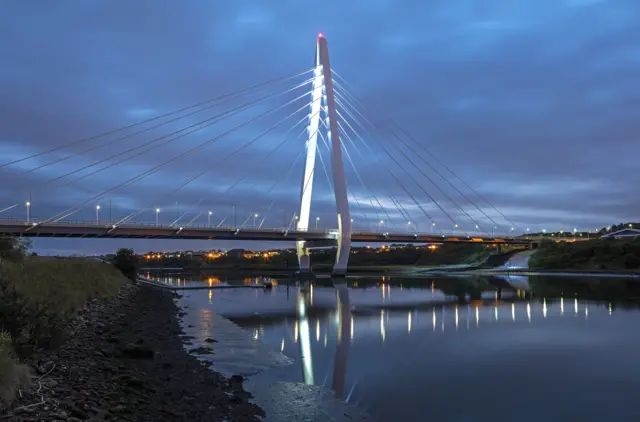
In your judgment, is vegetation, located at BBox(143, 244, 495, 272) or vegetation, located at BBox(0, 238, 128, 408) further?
vegetation, located at BBox(143, 244, 495, 272)

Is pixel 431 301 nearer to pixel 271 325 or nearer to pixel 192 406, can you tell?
pixel 271 325

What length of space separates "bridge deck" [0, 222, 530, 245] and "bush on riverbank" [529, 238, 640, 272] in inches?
316

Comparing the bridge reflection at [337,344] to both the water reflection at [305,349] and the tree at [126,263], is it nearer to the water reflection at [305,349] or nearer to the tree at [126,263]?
the water reflection at [305,349]

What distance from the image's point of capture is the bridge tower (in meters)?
62.9

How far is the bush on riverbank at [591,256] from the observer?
3019 inches

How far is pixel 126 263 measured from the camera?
57.1 meters

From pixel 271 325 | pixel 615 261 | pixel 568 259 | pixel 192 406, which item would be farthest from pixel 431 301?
pixel 568 259

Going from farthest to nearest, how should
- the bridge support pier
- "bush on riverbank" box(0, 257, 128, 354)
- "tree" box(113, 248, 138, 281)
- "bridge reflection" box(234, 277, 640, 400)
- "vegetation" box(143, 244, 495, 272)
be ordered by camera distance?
1. "vegetation" box(143, 244, 495, 272)
2. the bridge support pier
3. "tree" box(113, 248, 138, 281)
4. "bridge reflection" box(234, 277, 640, 400)
5. "bush on riverbank" box(0, 257, 128, 354)

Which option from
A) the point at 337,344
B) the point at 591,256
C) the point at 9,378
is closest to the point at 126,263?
the point at 337,344

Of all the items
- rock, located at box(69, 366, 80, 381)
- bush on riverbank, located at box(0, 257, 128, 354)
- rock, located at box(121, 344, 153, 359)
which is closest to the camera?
rock, located at box(69, 366, 80, 381)

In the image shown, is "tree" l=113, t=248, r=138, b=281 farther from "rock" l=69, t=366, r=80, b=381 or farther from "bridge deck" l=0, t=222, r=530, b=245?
"rock" l=69, t=366, r=80, b=381

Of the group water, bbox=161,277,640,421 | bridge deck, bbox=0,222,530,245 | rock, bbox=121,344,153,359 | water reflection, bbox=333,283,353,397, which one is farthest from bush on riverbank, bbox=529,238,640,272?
rock, bbox=121,344,153,359

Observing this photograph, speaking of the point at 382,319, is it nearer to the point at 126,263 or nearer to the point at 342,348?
the point at 342,348

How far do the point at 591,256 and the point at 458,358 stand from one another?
254 ft
